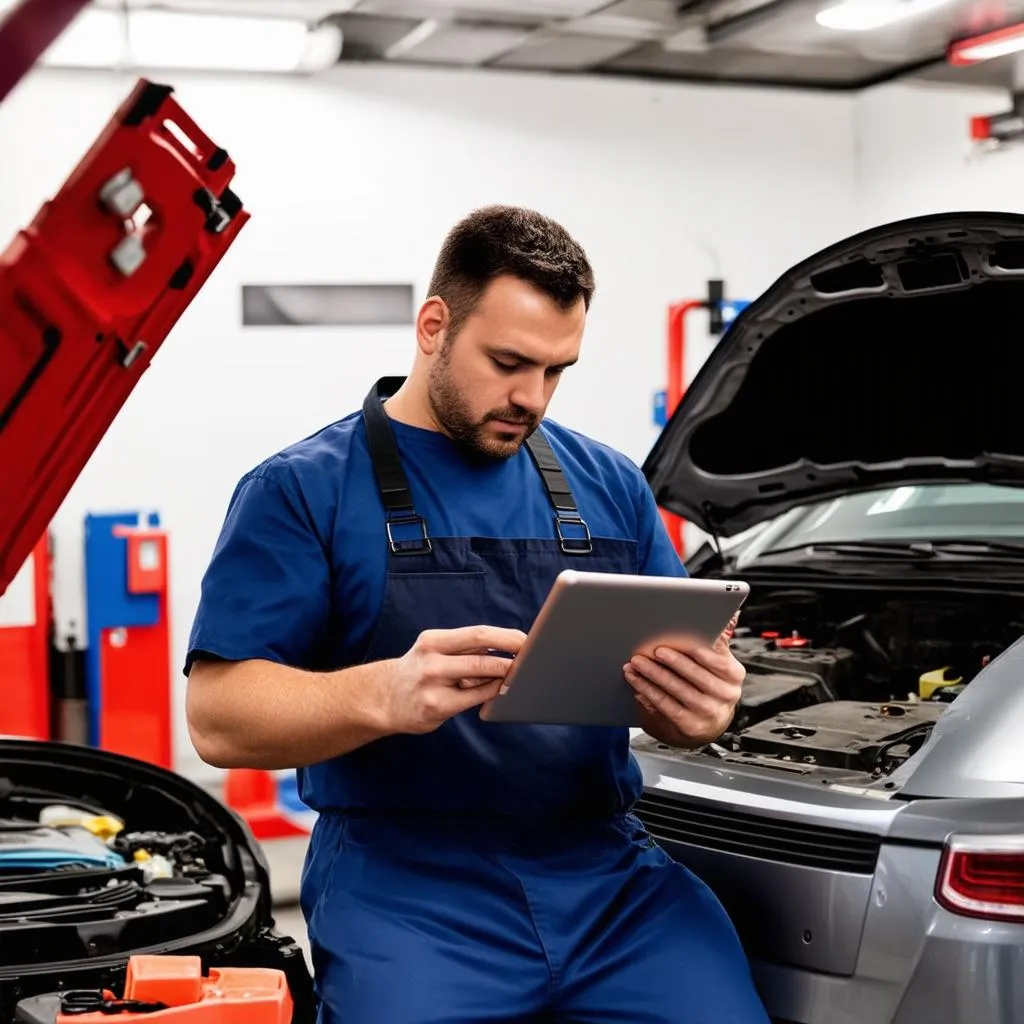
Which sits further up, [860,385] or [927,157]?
[927,157]

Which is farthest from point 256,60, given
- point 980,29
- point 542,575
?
point 542,575

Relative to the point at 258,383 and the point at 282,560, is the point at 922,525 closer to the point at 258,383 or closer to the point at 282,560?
the point at 282,560

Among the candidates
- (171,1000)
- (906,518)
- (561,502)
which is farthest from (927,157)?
(171,1000)

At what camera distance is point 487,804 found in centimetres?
205

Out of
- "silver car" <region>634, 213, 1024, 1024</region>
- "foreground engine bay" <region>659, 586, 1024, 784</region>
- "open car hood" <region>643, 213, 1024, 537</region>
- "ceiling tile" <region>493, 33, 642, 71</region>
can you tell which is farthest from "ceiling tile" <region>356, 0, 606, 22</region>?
"foreground engine bay" <region>659, 586, 1024, 784</region>

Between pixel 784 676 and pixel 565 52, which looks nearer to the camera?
pixel 784 676

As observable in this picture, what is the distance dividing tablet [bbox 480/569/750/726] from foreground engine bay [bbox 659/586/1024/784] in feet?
1.60

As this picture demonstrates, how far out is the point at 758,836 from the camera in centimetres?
215

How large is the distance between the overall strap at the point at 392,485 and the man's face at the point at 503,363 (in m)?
0.10

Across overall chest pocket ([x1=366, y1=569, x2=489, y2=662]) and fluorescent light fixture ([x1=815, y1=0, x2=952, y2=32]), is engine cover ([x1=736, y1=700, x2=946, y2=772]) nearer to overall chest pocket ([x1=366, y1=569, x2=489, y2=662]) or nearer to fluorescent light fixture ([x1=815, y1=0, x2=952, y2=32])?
overall chest pocket ([x1=366, y1=569, x2=489, y2=662])

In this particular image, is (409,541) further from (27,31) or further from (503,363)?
(27,31)

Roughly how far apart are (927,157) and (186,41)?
13.4 feet

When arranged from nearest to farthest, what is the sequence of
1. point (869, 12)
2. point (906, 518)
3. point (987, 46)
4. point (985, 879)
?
point (985, 879), point (906, 518), point (869, 12), point (987, 46)

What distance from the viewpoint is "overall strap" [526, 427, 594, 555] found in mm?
2193
